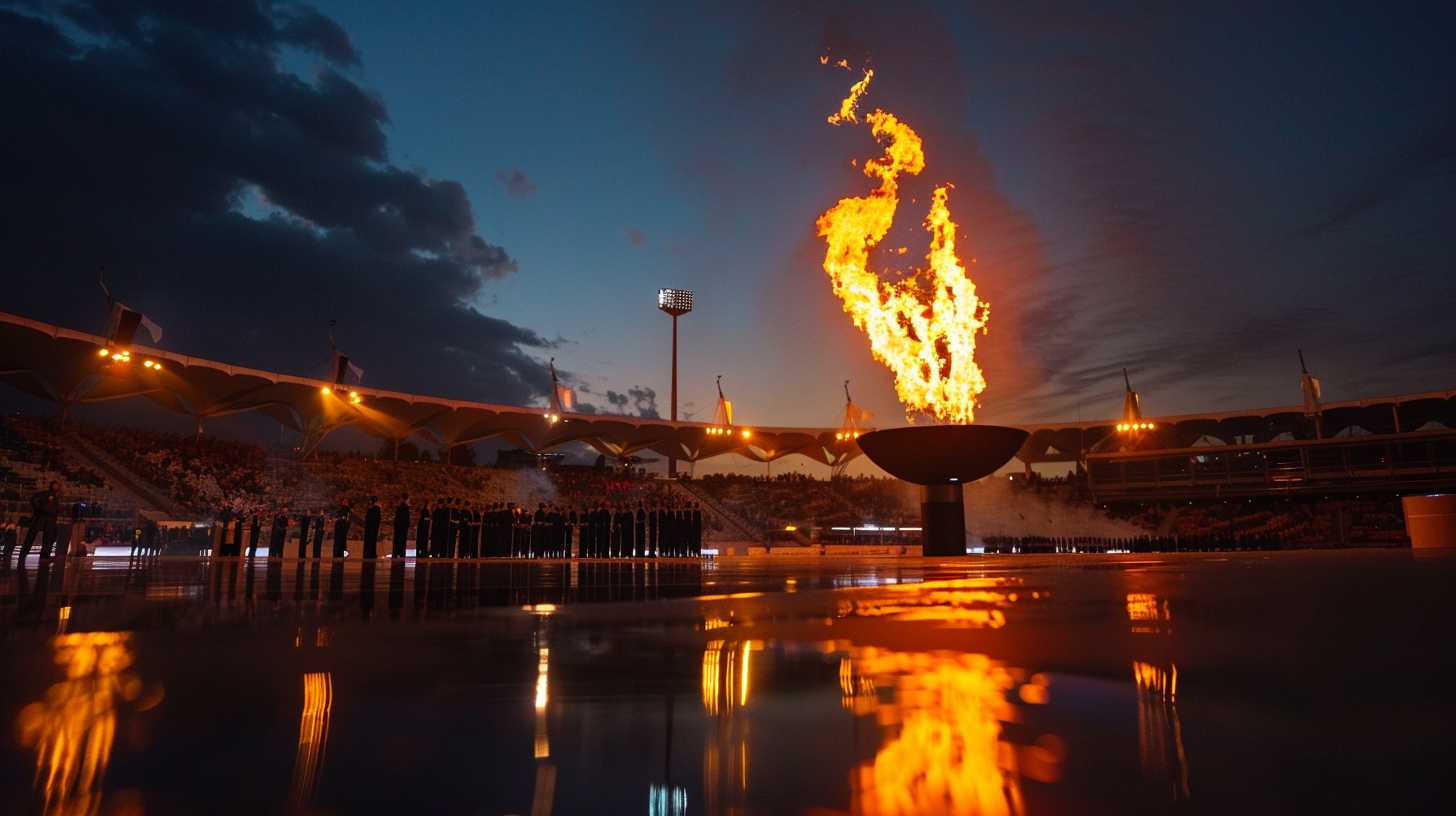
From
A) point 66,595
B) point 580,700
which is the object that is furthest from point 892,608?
point 66,595

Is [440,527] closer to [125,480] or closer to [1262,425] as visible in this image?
[125,480]

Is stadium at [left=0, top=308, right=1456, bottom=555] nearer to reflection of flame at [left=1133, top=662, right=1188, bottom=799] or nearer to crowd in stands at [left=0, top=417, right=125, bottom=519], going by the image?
crowd in stands at [left=0, top=417, right=125, bottom=519]

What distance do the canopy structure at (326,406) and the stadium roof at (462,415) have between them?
7cm

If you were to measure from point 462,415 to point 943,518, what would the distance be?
106 feet

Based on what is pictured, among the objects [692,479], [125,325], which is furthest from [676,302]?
[125,325]

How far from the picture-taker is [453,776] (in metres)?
1.04

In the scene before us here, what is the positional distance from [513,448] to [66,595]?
1987 inches

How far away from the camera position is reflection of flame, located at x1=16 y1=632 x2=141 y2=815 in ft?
3.24

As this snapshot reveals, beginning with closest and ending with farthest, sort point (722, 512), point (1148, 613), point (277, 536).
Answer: point (1148, 613) → point (277, 536) → point (722, 512)

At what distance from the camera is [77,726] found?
4.50ft

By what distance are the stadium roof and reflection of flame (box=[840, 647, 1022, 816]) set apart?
→ 117 ft

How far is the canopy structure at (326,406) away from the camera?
30656 mm

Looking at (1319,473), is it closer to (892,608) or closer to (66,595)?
(892,608)

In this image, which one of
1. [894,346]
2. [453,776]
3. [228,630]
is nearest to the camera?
[453,776]
